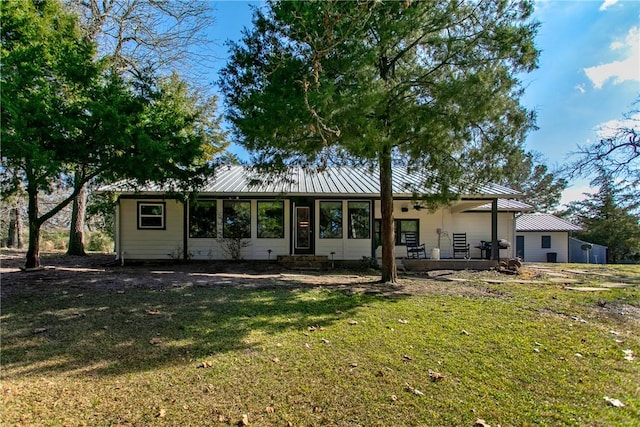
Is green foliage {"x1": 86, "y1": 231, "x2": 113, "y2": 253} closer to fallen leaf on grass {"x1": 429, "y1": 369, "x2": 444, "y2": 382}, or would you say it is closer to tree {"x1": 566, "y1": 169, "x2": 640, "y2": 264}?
fallen leaf on grass {"x1": 429, "y1": 369, "x2": 444, "y2": 382}

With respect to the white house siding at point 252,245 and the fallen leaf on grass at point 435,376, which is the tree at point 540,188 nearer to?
the white house siding at point 252,245

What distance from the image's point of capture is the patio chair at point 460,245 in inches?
587

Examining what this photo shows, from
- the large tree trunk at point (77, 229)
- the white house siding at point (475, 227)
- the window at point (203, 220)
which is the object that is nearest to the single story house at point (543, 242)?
the white house siding at point (475, 227)

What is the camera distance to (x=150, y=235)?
13.4 meters

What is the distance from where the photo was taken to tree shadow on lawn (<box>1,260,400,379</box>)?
3.88 metres

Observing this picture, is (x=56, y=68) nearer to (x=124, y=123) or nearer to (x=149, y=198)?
(x=124, y=123)

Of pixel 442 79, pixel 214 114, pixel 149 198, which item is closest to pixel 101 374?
pixel 442 79

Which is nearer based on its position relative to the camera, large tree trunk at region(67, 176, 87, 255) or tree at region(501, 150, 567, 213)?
large tree trunk at region(67, 176, 87, 255)

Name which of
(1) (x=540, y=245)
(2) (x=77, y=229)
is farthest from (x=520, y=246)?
(2) (x=77, y=229)

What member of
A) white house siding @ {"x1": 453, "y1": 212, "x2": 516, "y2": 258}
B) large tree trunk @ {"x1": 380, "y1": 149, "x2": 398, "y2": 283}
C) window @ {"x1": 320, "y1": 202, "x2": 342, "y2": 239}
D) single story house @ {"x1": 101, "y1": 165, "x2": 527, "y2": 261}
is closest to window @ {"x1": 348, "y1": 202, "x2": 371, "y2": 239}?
single story house @ {"x1": 101, "y1": 165, "x2": 527, "y2": 261}

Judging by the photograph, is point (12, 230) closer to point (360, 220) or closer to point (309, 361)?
point (360, 220)

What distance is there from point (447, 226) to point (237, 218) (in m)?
9.14

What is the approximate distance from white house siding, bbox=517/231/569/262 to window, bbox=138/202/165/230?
2323 cm

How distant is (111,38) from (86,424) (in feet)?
50.0
